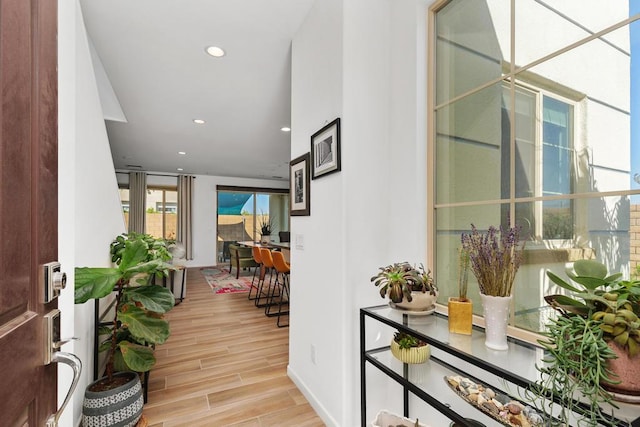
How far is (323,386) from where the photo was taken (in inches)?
73.2

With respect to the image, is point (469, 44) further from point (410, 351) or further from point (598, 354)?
point (410, 351)

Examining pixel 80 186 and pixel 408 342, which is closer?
pixel 408 342

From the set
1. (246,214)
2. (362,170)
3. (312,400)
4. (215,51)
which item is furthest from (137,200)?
(362,170)

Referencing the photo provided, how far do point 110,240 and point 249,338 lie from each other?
1718 mm

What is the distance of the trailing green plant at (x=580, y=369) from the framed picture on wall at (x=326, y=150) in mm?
1219

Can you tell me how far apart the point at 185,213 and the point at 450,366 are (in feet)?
26.7

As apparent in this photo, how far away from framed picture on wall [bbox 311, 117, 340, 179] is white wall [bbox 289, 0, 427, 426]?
47 millimetres

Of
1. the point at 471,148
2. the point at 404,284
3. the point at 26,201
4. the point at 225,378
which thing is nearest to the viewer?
the point at 26,201

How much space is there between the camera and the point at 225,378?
2359mm

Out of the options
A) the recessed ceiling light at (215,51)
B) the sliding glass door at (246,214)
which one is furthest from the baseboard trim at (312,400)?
the sliding glass door at (246,214)

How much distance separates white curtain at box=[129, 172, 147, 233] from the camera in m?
7.62

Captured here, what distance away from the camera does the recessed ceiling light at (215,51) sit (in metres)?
2.44

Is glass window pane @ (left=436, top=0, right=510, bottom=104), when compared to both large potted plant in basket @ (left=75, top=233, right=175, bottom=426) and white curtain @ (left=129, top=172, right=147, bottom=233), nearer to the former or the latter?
large potted plant in basket @ (left=75, top=233, right=175, bottom=426)

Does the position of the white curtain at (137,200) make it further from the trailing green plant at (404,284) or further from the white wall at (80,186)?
the trailing green plant at (404,284)
